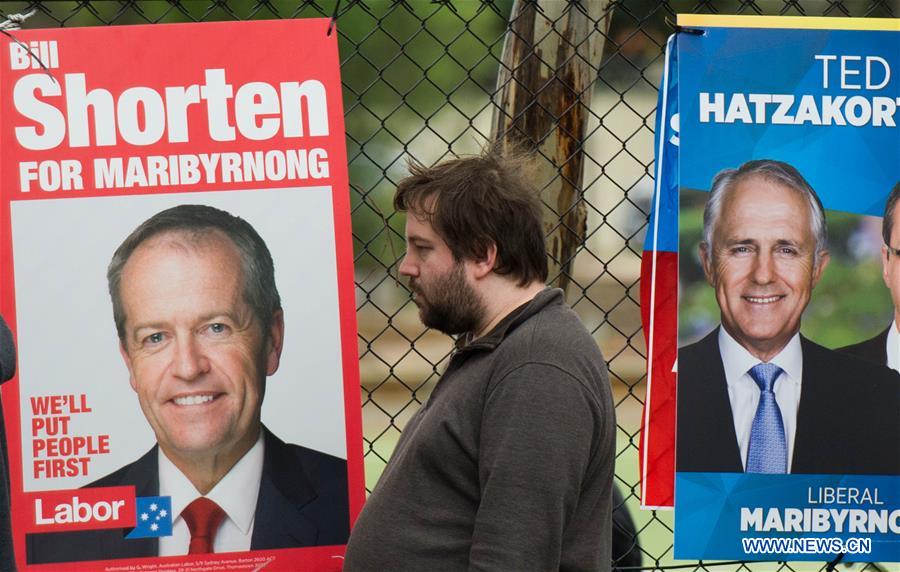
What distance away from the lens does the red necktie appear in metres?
2.82

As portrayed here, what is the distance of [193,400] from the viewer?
2.84 meters

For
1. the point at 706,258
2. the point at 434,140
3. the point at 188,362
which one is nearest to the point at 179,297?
the point at 188,362

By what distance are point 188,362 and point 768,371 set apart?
161 centimetres

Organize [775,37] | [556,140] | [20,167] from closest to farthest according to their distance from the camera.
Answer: [20,167] < [775,37] < [556,140]

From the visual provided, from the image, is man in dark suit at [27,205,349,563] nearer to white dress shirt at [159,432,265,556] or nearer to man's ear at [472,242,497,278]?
white dress shirt at [159,432,265,556]

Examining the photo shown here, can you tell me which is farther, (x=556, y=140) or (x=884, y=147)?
(x=556, y=140)

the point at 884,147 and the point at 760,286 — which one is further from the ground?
the point at 884,147

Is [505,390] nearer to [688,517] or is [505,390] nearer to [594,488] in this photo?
[594,488]

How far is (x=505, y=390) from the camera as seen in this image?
2.14 metres

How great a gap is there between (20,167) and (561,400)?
1552 mm


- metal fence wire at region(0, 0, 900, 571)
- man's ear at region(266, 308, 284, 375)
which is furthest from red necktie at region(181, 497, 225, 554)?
metal fence wire at region(0, 0, 900, 571)

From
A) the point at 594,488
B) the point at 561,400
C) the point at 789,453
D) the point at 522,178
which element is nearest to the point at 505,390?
the point at 561,400

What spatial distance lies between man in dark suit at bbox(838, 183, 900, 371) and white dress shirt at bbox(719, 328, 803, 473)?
156mm

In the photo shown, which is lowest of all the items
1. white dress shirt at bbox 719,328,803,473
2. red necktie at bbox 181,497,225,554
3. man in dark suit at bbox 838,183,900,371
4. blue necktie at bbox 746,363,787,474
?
red necktie at bbox 181,497,225,554
